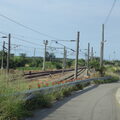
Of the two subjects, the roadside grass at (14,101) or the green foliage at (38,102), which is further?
the green foliage at (38,102)

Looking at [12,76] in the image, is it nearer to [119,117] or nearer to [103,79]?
[119,117]

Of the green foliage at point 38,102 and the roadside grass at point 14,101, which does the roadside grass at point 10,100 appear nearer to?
the roadside grass at point 14,101

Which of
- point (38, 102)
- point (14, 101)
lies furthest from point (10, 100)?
point (38, 102)

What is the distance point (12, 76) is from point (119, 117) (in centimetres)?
412

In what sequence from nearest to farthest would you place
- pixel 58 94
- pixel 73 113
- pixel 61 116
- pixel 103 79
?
pixel 61 116 < pixel 73 113 < pixel 58 94 < pixel 103 79

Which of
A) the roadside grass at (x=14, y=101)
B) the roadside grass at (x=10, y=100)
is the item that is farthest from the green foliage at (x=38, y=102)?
the roadside grass at (x=10, y=100)

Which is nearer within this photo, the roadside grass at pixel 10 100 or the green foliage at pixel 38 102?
the roadside grass at pixel 10 100

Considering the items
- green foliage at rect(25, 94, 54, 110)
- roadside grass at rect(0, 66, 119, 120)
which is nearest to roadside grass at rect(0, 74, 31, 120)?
roadside grass at rect(0, 66, 119, 120)

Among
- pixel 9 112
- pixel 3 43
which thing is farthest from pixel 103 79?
pixel 9 112

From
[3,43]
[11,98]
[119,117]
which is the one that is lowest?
[119,117]

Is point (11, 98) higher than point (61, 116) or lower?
higher

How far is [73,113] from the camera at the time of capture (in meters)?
12.0

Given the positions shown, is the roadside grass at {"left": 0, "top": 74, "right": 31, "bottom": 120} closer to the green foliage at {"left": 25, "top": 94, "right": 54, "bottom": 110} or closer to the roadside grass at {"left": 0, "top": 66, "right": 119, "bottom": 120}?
the roadside grass at {"left": 0, "top": 66, "right": 119, "bottom": 120}

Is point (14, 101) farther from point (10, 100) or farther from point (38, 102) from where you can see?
point (38, 102)
